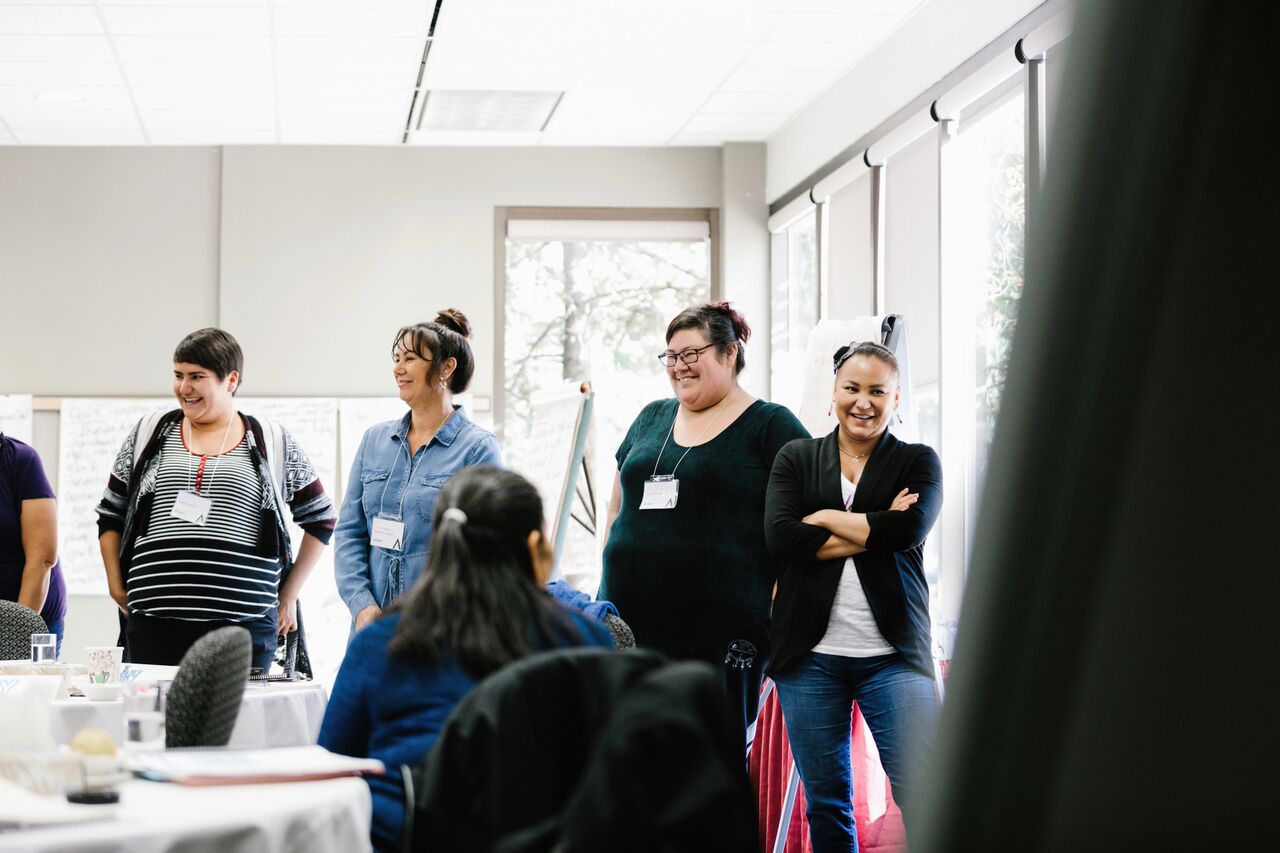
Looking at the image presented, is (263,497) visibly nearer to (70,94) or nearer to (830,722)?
(830,722)

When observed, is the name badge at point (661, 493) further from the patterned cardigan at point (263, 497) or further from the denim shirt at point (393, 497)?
the patterned cardigan at point (263, 497)

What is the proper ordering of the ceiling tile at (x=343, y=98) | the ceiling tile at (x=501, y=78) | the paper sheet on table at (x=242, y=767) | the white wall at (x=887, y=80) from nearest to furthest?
the paper sheet on table at (x=242, y=767), the white wall at (x=887, y=80), the ceiling tile at (x=501, y=78), the ceiling tile at (x=343, y=98)

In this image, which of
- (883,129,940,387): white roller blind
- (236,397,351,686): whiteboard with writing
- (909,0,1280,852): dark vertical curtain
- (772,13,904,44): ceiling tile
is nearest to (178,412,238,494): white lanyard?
(883,129,940,387): white roller blind

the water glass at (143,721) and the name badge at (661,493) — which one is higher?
the name badge at (661,493)

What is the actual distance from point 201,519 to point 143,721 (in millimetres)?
1655

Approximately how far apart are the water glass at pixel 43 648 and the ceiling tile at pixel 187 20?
2.73 metres

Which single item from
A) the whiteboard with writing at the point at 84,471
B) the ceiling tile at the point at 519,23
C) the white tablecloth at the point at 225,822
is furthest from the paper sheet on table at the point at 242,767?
the whiteboard with writing at the point at 84,471

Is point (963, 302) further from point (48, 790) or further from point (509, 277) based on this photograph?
point (48, 790)

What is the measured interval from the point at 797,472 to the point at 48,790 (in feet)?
6.20

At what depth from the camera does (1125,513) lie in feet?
0.60

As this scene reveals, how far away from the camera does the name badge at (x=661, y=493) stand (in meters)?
3.19

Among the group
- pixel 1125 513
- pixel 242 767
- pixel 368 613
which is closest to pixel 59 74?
pixel 368 613

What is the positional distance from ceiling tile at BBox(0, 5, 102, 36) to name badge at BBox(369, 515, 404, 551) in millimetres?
2694

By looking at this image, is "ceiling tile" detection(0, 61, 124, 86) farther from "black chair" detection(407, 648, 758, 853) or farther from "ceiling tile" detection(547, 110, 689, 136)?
"black chair" detection(407, 648, 758, 853)
